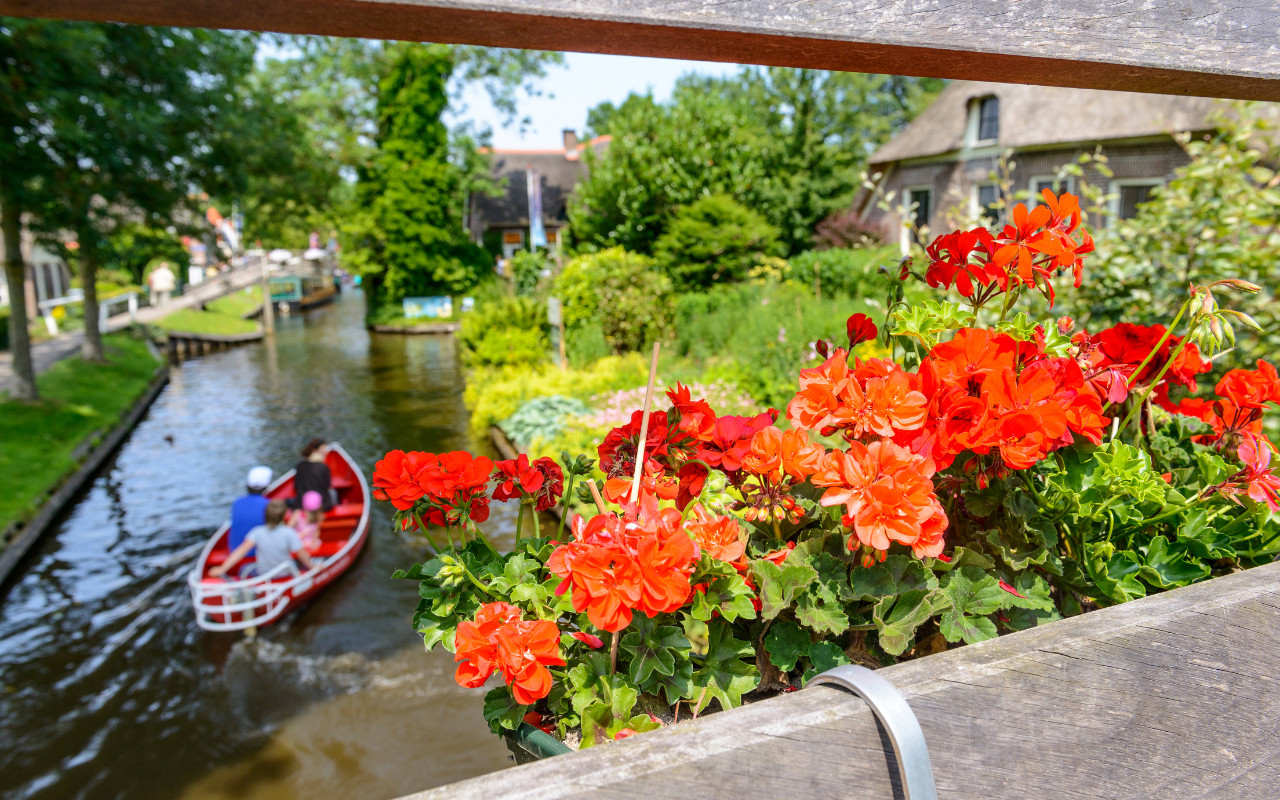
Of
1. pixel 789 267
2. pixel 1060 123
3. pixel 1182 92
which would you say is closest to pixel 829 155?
pixel 1060 123

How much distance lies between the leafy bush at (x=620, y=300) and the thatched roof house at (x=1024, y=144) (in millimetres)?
4904

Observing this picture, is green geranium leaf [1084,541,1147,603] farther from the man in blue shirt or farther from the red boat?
the man in blue shirt

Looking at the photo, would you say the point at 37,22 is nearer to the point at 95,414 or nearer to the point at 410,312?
the point at 95,414

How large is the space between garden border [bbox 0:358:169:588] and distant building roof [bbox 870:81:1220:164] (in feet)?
60.1

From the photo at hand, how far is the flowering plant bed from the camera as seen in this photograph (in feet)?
3.31

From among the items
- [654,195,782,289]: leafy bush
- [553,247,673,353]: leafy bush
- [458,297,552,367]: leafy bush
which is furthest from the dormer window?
[458,297,552,367]: leafy bush

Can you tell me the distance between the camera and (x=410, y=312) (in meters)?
27.2

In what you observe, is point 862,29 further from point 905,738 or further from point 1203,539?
point 1203,539

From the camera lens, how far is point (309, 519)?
7781 mm

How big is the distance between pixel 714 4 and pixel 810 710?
32.1 inches

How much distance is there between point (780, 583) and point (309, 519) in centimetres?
769

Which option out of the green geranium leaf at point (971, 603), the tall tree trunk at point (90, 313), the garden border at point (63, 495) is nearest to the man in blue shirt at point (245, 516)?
the garden border at point (63, 495)

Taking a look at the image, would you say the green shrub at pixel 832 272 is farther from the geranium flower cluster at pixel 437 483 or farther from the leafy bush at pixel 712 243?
the geranium flower cluster at pixel 437 483

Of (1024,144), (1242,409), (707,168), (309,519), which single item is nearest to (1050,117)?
(1024,144)
